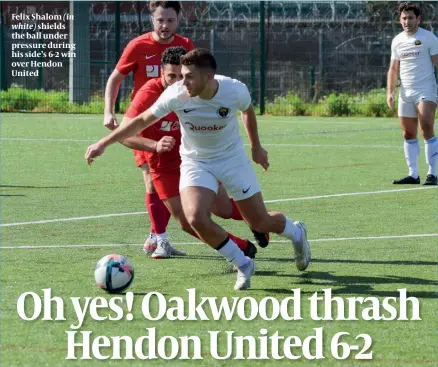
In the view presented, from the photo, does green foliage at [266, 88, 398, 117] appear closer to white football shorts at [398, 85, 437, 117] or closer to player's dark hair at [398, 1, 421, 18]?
white football shorts at [398, 85, 437, 117]

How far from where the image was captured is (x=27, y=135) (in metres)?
22.0

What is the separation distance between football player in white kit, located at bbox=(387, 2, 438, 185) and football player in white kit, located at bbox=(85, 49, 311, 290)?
6582 mm

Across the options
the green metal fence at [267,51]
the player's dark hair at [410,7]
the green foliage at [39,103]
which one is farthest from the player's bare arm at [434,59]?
the green foliage at [39,103]

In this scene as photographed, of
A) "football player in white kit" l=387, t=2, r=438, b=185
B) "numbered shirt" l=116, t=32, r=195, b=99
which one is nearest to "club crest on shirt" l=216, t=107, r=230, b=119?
"numbered shirt" l=116, t=32, r=195, b=99

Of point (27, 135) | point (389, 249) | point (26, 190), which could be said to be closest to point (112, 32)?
point (27, 135)

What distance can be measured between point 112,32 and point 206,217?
81.9ft

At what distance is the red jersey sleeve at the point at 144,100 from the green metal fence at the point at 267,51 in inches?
843

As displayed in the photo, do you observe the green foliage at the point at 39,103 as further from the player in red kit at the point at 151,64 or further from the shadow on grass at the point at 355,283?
the shadow on grass at the point at 355,283

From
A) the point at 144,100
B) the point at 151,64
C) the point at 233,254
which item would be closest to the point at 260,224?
the point at 233,254

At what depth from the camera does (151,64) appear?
9836mm

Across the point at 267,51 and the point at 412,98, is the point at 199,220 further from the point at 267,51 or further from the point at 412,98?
the point at 267,51

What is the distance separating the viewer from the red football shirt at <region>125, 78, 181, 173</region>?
29.3 ft

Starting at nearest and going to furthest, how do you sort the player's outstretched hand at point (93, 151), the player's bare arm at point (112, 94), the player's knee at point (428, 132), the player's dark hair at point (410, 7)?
the player's outstretched hand at point (93, 151), the player's bare arm at point (112, 94), the player's dark hair at point (410, 7), the player's knee at point (428, 132)

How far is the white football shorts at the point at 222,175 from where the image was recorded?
7963 mm
